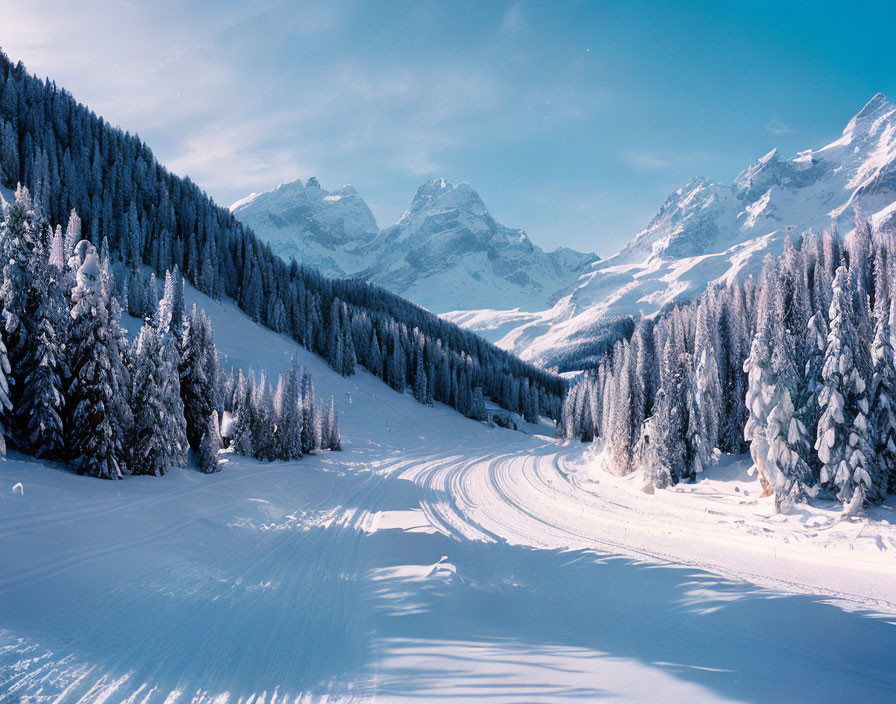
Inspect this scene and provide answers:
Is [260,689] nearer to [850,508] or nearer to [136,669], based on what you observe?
[136,669]

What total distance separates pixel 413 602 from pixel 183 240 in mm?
104420

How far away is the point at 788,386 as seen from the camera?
2128 centimetres

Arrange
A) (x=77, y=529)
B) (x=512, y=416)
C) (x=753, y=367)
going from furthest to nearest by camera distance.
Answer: (x=512, y=416), (x=753, y=367), (x=77, y=529)

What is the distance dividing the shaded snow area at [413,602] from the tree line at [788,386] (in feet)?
7.84

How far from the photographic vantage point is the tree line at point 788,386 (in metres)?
18.4

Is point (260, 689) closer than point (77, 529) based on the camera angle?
Yes

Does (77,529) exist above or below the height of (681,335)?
below

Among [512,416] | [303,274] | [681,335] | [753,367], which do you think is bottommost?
[512,416]

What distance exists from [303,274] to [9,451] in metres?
99.0

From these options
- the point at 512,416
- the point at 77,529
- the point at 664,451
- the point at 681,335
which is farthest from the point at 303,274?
the point at 77,529

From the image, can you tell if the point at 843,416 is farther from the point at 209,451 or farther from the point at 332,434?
the point at 332,434

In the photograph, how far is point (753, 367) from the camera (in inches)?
875

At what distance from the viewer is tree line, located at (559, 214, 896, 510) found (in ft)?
60.3

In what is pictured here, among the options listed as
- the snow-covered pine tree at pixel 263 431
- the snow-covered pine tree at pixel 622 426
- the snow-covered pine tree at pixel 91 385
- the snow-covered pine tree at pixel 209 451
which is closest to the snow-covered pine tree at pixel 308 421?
the snow-covered pine tree at pixel 263 431
